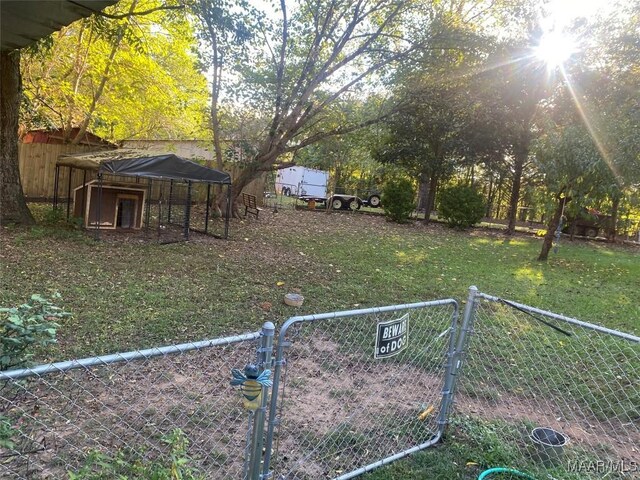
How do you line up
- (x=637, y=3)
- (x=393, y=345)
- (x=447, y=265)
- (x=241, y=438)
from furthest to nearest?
(x=637, y=3) < (x=447, y=265) < (x=241, y=438) < (x=393, y=345)

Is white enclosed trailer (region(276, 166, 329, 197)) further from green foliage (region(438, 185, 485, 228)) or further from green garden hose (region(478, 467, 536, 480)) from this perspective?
green garden hose (region(478, 467, 536, 480))

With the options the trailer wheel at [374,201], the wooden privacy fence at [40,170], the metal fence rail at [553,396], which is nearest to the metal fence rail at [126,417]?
the metal fence rail at [553,396]

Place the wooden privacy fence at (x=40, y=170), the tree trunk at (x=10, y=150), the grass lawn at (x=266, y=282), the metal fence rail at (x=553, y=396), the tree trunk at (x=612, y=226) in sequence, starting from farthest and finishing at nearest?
the tree trunk at (x=612, y=226) → the wooden privacy fence at (x=40, y=170) → the tree trunk at (x=10, y=150) → the grass lawn at (x=266, y=282) → the metal fence rail at (x=553, y=396)

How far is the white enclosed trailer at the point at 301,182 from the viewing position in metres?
24.0

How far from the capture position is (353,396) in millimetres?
3469

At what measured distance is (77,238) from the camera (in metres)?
7.78

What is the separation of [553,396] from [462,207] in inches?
535

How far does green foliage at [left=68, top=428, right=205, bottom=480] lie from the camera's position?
1.71 m

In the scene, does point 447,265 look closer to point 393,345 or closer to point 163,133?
point 393,345

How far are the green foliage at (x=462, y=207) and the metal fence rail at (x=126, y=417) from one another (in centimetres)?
1448

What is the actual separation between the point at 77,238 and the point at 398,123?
1189cm

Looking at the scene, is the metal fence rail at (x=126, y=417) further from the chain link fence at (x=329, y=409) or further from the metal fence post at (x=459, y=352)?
the metal fence post at (x=459, y=352)

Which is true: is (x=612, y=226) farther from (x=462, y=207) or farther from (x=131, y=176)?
(x=131, y=176)

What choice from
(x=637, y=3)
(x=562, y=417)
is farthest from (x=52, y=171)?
(x=637, y=3)
